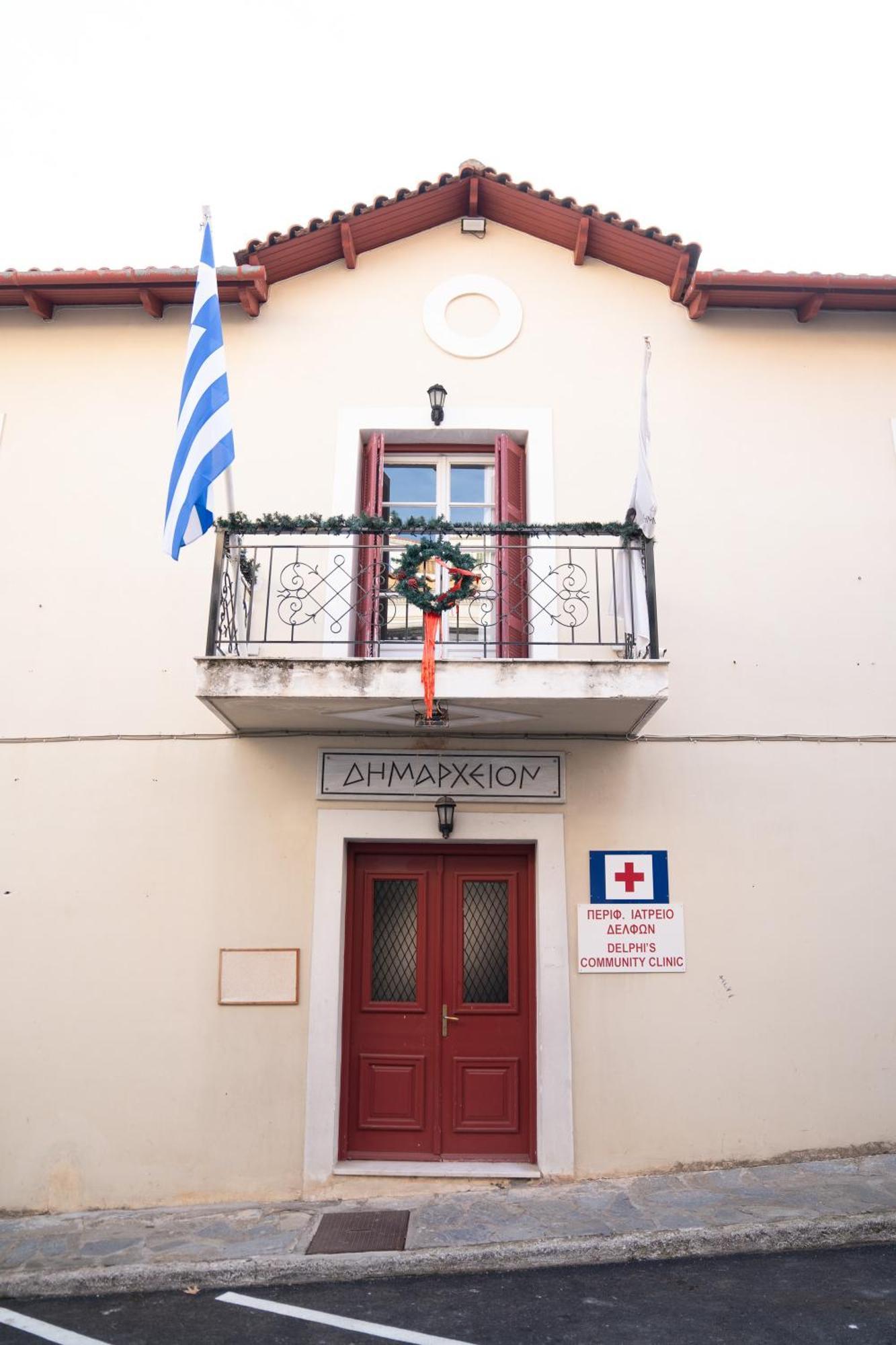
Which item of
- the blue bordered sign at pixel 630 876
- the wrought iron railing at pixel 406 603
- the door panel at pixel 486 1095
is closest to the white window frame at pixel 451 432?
the wrought iron railing at pixel 406 603

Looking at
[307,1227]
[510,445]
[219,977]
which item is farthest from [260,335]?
[307,1227]

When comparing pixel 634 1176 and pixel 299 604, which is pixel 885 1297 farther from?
pixel 299 604

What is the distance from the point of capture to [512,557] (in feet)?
24.8

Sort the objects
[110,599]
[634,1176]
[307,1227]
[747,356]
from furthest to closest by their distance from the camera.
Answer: [747,356]
[110,599]
[634,1176]
[307,1227]

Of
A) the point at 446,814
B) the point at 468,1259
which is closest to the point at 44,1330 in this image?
the point at 468,1259

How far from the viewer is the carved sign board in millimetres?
7141

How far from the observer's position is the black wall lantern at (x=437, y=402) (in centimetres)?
777

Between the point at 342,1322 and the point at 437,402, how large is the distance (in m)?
6.30

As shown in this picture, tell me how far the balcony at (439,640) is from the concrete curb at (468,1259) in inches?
129

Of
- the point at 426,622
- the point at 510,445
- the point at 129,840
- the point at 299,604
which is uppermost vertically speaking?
the point at 510,445

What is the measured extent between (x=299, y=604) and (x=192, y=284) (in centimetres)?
297

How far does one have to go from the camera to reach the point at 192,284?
792cm

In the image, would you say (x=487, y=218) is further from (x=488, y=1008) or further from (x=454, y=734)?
(x=488, y=1008)

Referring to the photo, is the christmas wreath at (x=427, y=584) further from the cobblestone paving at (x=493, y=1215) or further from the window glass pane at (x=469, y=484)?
the cobblestone paving at (x=493, y=1215)
